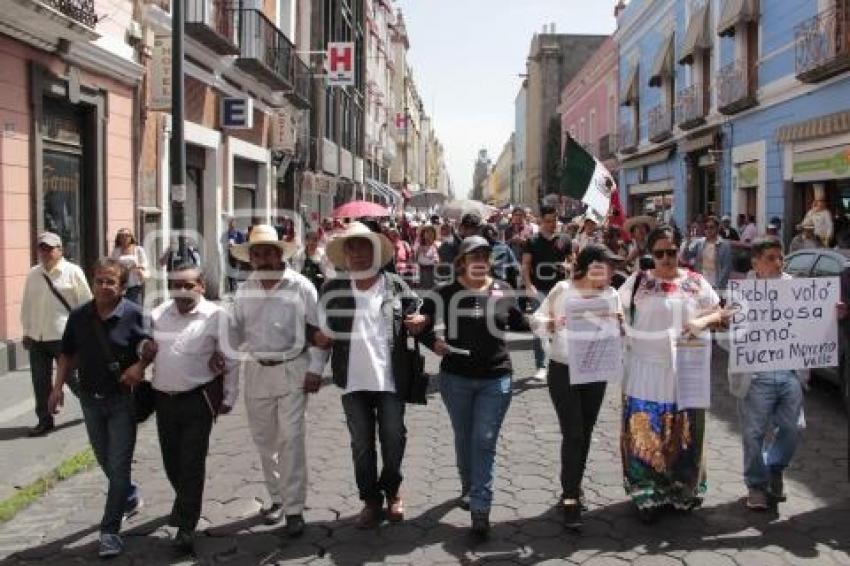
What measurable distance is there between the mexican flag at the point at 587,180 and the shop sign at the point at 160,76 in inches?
240

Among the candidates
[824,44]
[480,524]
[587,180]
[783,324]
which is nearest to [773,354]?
[783,324]

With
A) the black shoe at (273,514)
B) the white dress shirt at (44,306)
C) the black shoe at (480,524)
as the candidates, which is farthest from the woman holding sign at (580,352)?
the white dress shirt at (44,306)

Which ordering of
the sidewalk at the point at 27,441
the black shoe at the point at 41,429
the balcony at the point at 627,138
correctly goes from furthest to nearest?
the balcony at the point at 627,138 < the black shoe at the point at 41,429 < the sidewalk at the point at 27,441

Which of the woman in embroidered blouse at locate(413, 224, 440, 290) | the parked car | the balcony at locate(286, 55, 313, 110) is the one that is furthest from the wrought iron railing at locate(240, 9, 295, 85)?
the parked car

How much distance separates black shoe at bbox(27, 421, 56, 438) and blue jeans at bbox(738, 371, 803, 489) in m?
5.12

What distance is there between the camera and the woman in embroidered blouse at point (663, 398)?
4750 mm

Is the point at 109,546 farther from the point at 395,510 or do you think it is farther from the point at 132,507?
the point at 395,510

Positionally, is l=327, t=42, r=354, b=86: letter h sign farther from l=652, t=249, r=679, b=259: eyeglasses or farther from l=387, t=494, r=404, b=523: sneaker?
l=387, t=494, r=404, b=523: sneaker

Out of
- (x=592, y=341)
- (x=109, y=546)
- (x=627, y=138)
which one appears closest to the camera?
(x=109, y=546)

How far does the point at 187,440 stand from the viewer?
14.5ft

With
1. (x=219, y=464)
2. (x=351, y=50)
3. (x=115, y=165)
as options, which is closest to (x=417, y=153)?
(x=351, y=50)

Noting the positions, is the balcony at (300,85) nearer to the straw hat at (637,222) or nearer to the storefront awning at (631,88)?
the storefront awning at (631,88)

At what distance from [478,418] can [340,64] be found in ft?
74.2

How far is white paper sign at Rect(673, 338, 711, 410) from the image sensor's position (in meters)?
4.74
